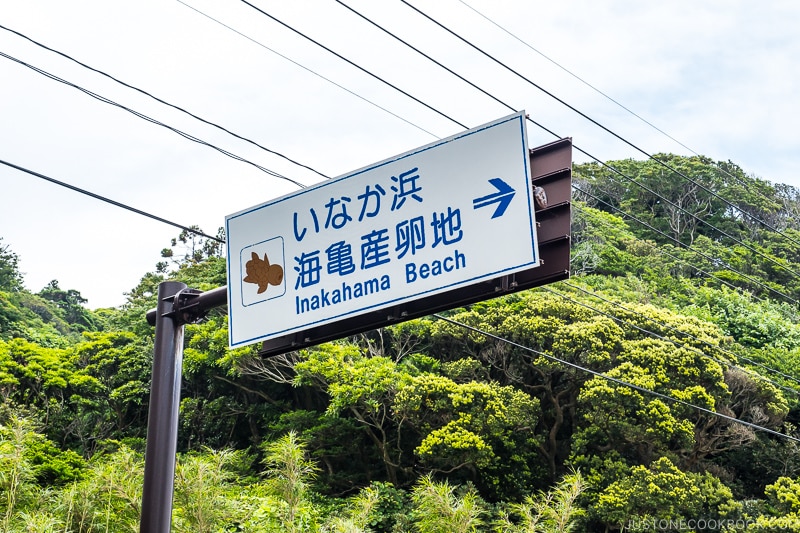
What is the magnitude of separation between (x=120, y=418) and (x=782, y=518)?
13.0 metres

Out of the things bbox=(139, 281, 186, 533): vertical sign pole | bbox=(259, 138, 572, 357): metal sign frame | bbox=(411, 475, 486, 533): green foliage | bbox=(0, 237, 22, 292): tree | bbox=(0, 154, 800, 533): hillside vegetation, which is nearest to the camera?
bbox=(259, 138, 572, 357): metal sign frame

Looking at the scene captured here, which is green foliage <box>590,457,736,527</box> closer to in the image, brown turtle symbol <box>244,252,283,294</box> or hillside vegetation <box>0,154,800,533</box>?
hillside vegetation <box>0,154,800,533</box>

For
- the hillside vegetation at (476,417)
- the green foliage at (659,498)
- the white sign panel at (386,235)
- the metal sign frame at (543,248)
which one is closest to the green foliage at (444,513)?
the hillside vegetation at (476,417)

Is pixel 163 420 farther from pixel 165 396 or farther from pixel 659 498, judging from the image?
pixel 659 498

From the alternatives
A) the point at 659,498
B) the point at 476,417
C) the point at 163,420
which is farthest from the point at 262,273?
the point at 659,498

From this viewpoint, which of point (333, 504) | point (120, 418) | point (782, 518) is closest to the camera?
point (782, 518)

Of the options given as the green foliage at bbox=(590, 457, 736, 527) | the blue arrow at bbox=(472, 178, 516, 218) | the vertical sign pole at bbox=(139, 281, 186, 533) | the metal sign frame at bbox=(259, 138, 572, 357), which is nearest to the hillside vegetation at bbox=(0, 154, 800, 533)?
the green foliage at bbox=(590, 457, 736, 527)

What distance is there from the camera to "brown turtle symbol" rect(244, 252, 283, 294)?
13.2 feet

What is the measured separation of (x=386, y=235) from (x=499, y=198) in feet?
1.71

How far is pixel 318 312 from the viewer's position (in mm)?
3863

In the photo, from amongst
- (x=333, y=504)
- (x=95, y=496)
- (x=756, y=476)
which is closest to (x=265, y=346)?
(x=95, y=496)

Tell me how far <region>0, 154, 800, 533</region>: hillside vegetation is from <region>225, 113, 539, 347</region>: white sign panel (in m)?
7.98

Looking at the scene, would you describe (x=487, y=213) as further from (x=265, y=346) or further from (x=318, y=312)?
(x=265, y=346)

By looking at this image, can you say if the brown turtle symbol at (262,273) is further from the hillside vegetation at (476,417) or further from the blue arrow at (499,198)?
the hillside vegetation at (476,417)
